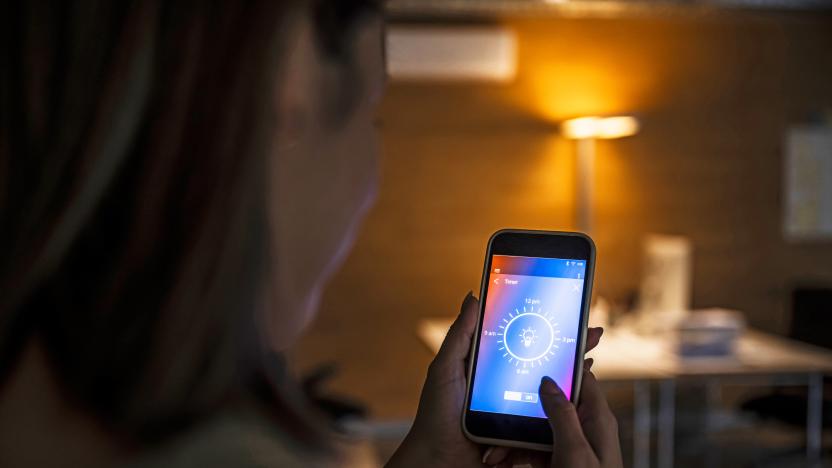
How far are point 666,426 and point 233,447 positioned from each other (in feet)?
13.1

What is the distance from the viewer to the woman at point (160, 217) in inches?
11.3

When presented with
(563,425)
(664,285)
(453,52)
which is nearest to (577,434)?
(563,425)

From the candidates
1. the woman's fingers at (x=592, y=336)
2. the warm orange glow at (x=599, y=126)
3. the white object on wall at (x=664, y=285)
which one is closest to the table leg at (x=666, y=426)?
the white object on wall at (x=664, y=285)

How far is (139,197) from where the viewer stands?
0.30 m

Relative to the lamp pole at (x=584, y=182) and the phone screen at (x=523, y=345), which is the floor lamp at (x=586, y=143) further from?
the phone screen at (x=523, y=345)

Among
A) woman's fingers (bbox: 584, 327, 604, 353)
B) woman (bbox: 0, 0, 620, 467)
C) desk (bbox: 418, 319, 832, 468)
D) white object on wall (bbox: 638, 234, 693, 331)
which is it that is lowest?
desk (bbox: 418, 319, 832, 468)

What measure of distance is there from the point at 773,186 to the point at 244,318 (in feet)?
17.4

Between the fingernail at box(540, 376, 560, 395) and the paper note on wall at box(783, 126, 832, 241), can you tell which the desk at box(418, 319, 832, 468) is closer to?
the paper note on wall at box(783, 126, 832, 241)

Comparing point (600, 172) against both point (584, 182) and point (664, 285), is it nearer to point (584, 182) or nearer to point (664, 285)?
point (584, 182)

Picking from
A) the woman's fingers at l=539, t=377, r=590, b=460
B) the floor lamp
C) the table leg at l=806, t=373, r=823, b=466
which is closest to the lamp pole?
the floor lamp

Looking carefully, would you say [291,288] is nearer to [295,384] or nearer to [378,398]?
[295,384]

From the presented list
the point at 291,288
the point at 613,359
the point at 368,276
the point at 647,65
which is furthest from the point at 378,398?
the point at 291,288

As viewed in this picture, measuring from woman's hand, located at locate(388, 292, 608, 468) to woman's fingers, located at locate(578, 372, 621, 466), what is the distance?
48 mm

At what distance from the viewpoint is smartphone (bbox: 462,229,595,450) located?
31.2 inches
